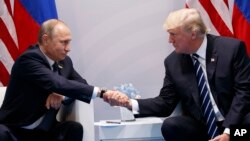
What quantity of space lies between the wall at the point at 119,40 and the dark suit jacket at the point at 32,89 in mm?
1004

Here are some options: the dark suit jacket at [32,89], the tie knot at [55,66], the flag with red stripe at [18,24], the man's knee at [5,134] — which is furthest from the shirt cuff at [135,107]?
the flag with red stripe at [18,24]

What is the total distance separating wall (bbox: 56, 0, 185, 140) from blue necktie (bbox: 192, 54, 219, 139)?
107cm

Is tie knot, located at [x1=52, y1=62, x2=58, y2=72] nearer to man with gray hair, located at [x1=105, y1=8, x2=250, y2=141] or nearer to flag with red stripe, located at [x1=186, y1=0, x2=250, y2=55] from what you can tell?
man with gray hair, located at [x1=105, y1=8, x2=250, y2=141]

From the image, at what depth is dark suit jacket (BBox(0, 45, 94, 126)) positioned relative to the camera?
3164 mm

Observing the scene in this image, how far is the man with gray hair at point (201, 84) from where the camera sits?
3.08 metres

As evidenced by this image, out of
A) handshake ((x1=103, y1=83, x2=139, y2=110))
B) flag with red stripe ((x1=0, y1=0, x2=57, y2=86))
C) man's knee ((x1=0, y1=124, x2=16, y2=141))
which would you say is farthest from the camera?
flag with red stripe ((x1=0, y1=0, x2=57, y2=86))

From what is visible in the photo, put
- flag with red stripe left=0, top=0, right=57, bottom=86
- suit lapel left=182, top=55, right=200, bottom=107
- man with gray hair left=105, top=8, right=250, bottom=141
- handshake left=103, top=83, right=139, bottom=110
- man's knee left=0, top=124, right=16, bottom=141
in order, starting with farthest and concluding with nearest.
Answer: flag with red stripe left=0, top=0, right=57, bottom=86, handshake left=103, top=83, right=139, bottom=110, suit lapel left=182, top=55, right=200, bottom=107, man with gray hair left=105, top=8, right=250, bottom=141, man's knee left=0, top=124, right=16, bottom=141

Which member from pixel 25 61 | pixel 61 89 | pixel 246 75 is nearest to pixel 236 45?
pixel 246 75

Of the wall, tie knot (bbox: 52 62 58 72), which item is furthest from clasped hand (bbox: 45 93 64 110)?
the wall

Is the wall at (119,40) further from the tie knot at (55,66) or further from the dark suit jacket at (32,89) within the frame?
the dark suit jacket at (32,89)

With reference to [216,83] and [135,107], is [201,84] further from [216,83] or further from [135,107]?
[135,107]

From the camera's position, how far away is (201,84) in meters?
3.21

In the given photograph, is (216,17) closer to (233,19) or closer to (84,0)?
(233,19)

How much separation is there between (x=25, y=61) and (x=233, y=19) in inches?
68.4
